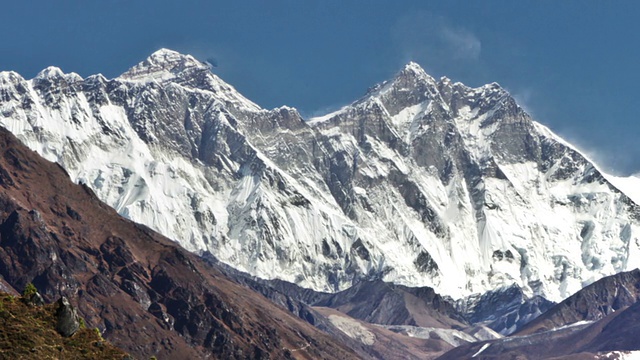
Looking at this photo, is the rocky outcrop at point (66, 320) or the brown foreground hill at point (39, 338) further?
the rocky outcrop at point (66, 320)

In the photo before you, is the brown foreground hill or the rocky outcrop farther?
the rocky outcrop

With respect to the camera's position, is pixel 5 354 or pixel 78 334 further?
pixel 78 334

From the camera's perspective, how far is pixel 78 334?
124062 mm

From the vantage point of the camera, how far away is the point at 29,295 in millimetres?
125250

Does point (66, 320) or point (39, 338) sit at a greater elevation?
point (66, 320)

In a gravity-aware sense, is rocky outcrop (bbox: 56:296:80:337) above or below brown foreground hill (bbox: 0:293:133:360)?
above

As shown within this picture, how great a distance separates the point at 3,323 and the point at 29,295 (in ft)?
22.7

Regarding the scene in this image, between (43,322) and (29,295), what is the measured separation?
4560mm

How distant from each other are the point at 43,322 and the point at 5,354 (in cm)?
749

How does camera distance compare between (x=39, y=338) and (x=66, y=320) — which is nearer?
(x=39, y=338)

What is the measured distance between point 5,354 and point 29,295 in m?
11.4

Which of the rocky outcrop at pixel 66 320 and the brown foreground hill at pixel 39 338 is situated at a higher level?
the rocky outcrop at pixel 66 320

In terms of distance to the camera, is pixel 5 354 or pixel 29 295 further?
pixel 29 295

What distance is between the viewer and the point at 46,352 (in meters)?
118
